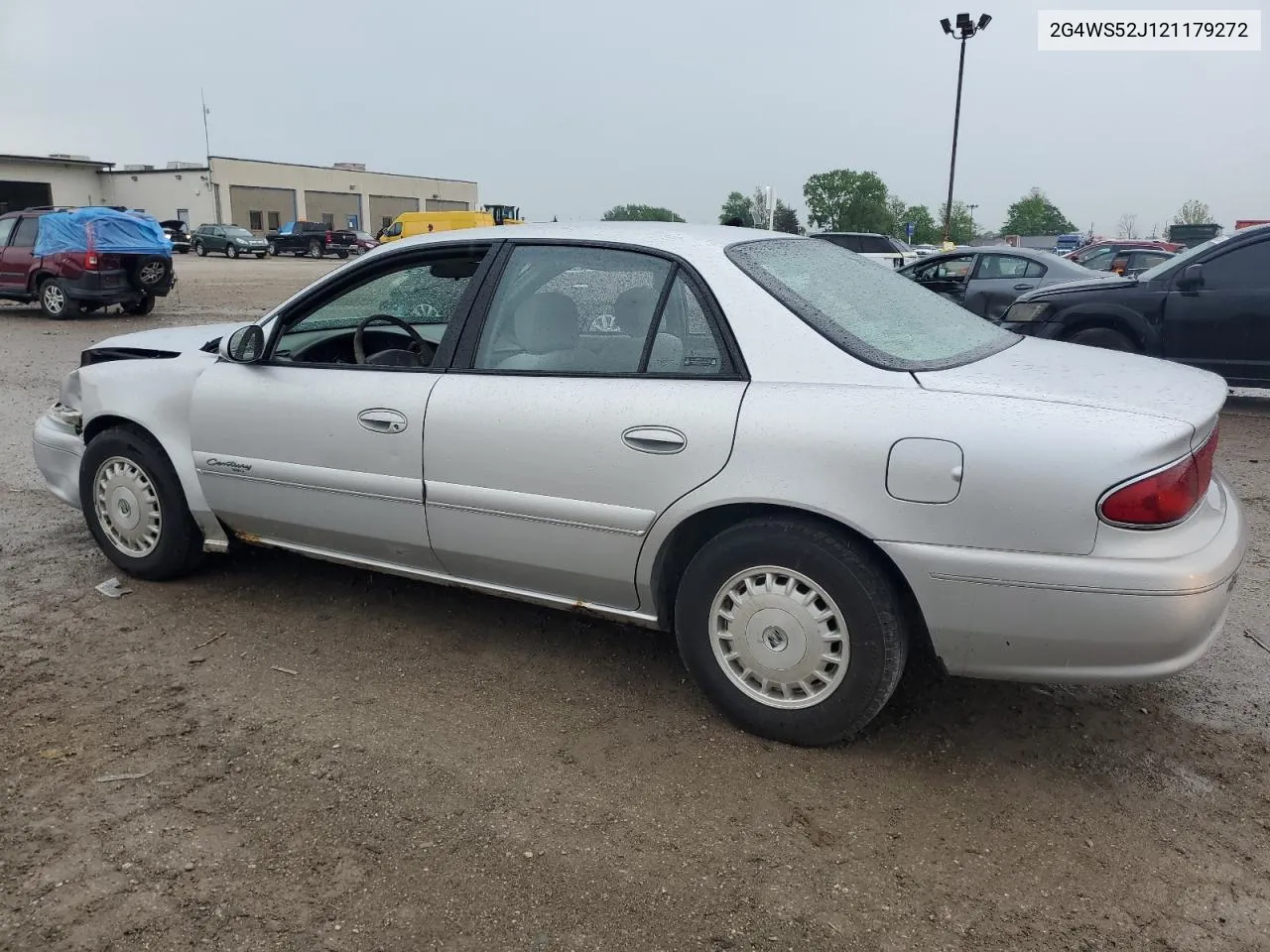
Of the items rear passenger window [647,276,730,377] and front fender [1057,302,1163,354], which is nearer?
rear passenger window [647,276,730,377]

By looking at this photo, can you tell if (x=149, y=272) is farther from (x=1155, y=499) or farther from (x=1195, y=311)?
(x=1155, y=499)

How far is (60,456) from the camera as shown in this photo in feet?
14.9

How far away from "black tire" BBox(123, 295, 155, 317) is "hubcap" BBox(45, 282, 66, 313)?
101 cm

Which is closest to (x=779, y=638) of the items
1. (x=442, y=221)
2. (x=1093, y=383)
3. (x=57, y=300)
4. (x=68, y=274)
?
(x=1093, y=383)

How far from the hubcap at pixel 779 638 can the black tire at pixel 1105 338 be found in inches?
255

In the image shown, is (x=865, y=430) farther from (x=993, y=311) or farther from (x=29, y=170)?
(x=29, y=170)

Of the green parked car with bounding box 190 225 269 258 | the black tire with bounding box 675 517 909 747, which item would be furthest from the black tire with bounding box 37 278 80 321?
the green parked car with bounding box 190 225 269 258

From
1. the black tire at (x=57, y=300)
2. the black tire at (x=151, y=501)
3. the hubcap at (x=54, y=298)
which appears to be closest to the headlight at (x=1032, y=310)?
the black tire at (x=151, y=501)

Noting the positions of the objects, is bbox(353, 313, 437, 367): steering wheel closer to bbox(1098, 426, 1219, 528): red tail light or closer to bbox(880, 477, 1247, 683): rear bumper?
bbox(880, 477, 1247, 683): rear bumper

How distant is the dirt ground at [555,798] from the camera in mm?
2291

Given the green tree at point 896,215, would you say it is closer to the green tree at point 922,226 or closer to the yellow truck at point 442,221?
the green tree at point 922,226

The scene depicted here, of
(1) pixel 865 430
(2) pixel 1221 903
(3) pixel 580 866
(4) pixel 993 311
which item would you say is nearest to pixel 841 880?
(3) pixel 580 866

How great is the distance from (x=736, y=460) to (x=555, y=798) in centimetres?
110

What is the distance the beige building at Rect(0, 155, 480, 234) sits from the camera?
2248 inches
